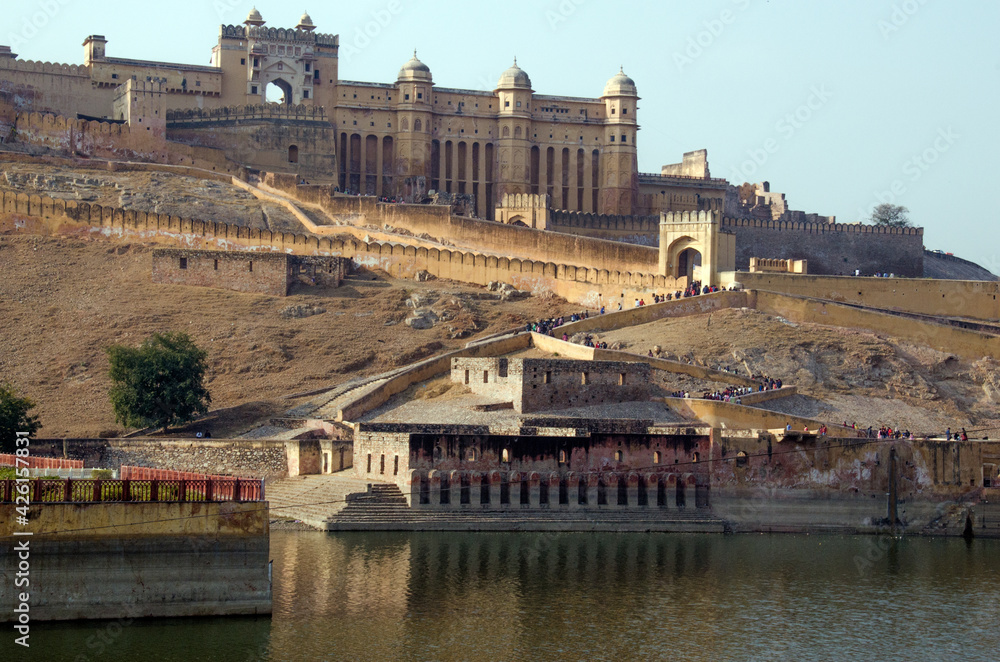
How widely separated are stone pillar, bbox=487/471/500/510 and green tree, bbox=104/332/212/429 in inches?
355

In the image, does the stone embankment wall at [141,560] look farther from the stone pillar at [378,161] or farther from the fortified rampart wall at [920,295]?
the stone pillar at [378,161]

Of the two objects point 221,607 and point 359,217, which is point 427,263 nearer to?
point 359,217

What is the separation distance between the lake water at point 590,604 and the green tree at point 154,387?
776 cm

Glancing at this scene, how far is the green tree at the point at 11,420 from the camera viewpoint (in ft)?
115

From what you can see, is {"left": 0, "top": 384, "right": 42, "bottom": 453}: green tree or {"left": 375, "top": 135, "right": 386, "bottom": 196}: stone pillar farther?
{"left": 375, "top": 135, "right": 386, "bottom": 196}: stone pillar

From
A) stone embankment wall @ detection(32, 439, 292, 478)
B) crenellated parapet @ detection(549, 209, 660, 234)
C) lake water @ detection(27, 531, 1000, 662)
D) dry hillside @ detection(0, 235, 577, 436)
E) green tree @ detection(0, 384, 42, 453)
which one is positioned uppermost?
crenellated parapet @ detection(549, 209, 660, 234)

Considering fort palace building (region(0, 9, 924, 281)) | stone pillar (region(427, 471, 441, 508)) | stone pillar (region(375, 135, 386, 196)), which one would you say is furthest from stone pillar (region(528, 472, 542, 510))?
stone pillar (region(375, 135, 386, 196))

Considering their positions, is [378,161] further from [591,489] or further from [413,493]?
[413,493]

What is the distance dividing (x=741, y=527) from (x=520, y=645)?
38.2ft

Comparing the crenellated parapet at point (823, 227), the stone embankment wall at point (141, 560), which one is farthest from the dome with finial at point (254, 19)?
the stone embankment wall at point (141, 560)

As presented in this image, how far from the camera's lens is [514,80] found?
68.0m

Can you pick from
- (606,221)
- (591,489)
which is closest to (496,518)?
(591,489)

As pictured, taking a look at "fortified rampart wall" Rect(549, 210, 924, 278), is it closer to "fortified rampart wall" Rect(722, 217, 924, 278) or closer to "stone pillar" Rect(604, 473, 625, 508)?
"fortified rampart wall" Rect(722, 217, 924, 278)

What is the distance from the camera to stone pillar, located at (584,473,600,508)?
1334 inches
